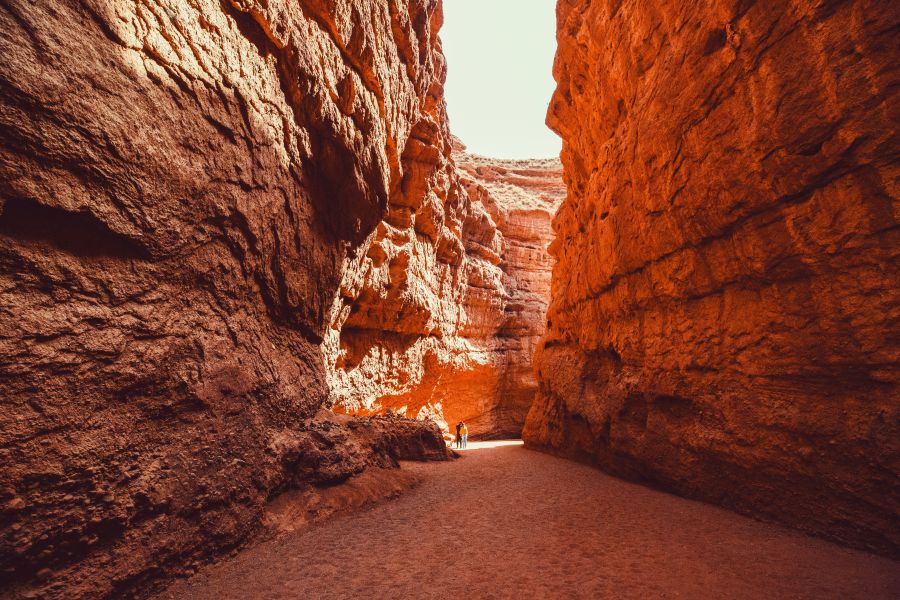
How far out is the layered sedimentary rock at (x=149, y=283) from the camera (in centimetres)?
318

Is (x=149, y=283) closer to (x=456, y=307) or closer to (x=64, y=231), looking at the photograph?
(x=64, y=231)

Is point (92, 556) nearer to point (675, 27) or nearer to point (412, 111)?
point (675, 27)

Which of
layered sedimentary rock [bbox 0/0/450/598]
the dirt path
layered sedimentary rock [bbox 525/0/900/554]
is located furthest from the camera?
layered sedimentary rock [bbox 525/0/900/554]

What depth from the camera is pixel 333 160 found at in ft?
27.0

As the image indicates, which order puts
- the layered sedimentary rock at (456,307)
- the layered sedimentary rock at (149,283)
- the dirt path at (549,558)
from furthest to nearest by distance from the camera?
the layered sedimentary rock at (456,307)
the dirt path at (549,558)
the layered sedimentary rock at (149,283)

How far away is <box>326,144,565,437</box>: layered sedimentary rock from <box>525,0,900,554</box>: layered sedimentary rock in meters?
8.53

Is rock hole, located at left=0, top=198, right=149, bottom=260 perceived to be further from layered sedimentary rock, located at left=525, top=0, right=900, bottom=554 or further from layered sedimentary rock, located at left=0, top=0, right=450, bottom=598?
layered sedimentary rock, located at left=525, top=0, right=900, bottom=554

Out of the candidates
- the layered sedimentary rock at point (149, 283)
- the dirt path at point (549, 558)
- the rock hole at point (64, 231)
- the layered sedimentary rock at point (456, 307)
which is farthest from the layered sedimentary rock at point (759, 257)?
the layered sedimentary rock at point (456, 307)

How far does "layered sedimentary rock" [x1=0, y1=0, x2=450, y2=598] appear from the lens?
3.18 meters

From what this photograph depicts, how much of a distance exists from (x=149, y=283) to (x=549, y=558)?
5731mm

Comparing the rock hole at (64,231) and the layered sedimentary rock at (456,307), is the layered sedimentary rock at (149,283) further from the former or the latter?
the layered sedimentary rock at (456,307)

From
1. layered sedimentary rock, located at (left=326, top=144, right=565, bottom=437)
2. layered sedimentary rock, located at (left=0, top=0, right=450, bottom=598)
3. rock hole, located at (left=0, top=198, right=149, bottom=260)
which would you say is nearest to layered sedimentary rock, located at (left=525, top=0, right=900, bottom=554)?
Answer: layered sedimentary rock, located at (left=0, top=0, right=450, bottom=598)

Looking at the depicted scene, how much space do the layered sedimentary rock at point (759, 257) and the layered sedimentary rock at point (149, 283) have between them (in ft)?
21.8

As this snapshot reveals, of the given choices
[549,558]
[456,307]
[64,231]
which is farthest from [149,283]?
[456,307]
